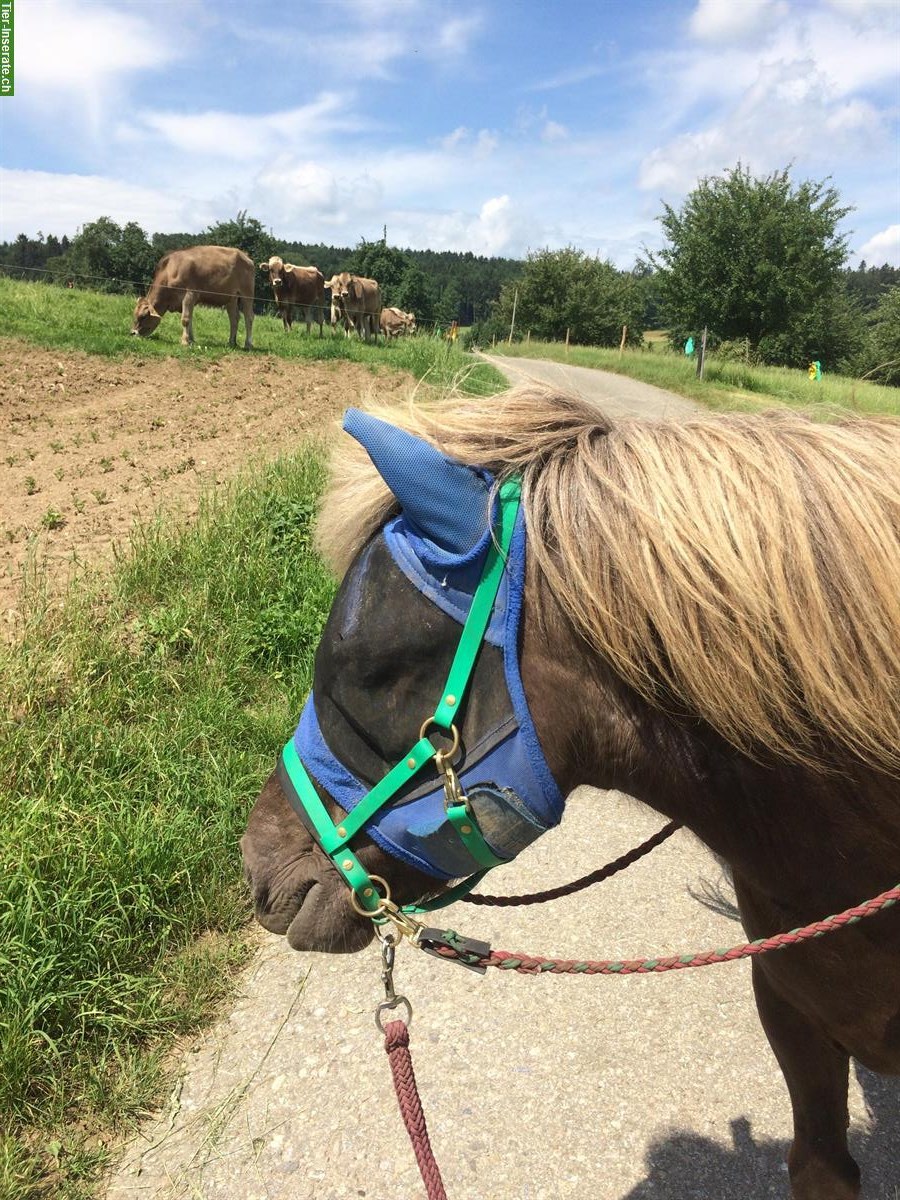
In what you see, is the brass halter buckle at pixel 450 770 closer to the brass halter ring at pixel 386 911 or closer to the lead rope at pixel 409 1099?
the brass halter ring at pixel 386 911

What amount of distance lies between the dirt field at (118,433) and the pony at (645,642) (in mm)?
2910

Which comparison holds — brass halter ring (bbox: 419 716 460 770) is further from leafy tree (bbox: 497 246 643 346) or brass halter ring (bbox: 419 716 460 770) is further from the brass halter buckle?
leafy tree (bbox: 497 246 643 346)

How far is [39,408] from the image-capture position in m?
8.54

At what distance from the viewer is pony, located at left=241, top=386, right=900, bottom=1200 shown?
1032 millimetres

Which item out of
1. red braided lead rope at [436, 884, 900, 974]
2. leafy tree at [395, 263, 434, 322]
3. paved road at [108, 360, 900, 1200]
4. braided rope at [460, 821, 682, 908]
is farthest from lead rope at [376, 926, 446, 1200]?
leafy tree at [395, 263, 434, 322]

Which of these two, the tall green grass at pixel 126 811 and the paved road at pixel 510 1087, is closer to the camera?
the paved road at pixel 510 1087

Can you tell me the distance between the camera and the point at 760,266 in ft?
81.1

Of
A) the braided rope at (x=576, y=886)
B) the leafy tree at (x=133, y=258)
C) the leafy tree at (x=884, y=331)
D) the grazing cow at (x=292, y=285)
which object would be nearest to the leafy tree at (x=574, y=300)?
the leafy tree at (x=884, y=331)

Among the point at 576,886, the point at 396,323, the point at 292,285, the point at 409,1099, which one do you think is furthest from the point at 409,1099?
the point at 396,323

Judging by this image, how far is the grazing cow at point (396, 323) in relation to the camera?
104 feet

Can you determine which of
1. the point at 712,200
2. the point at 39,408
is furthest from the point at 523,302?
the point at 39,408

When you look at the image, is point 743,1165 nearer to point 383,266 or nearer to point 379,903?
point 379,903

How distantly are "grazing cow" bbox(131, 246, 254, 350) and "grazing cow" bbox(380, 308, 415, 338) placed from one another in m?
16.0

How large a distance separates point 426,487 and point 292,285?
23.3 m
